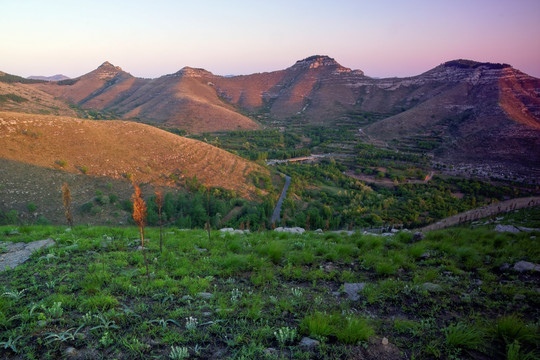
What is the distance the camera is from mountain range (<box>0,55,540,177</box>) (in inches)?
2901

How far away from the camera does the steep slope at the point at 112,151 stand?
28438 millimetres

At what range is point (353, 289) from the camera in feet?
18.5

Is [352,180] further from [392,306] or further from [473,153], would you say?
[392,306]

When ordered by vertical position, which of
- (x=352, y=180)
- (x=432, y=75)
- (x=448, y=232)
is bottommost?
(x=352, y=180)

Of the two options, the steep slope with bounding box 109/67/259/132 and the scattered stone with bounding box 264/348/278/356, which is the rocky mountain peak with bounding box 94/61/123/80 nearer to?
the steep slope with bounding box 109/67/259/132

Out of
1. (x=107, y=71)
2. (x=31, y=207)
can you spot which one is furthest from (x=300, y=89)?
(x=31, y=207)

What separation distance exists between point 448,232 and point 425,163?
70369 mm

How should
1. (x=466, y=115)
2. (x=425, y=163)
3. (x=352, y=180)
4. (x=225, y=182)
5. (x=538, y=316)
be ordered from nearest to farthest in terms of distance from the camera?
(x=538, y=316) < (x=225, y=182) < (x=352, y=180) < (x=425, y=163) < (x=466, y=115)

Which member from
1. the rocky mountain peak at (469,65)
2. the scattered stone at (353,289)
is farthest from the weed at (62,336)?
the rocky mountain peak at (469,65)

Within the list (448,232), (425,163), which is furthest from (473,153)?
(448,232)

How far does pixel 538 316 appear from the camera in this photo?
4.53 m

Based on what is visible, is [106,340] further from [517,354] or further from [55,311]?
[517,354]

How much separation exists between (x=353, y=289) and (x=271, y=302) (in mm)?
1883

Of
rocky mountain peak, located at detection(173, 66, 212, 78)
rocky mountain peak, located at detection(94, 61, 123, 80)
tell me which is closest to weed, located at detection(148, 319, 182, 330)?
rocky mountain peak, located at detection(173, 66, 212, 78)
